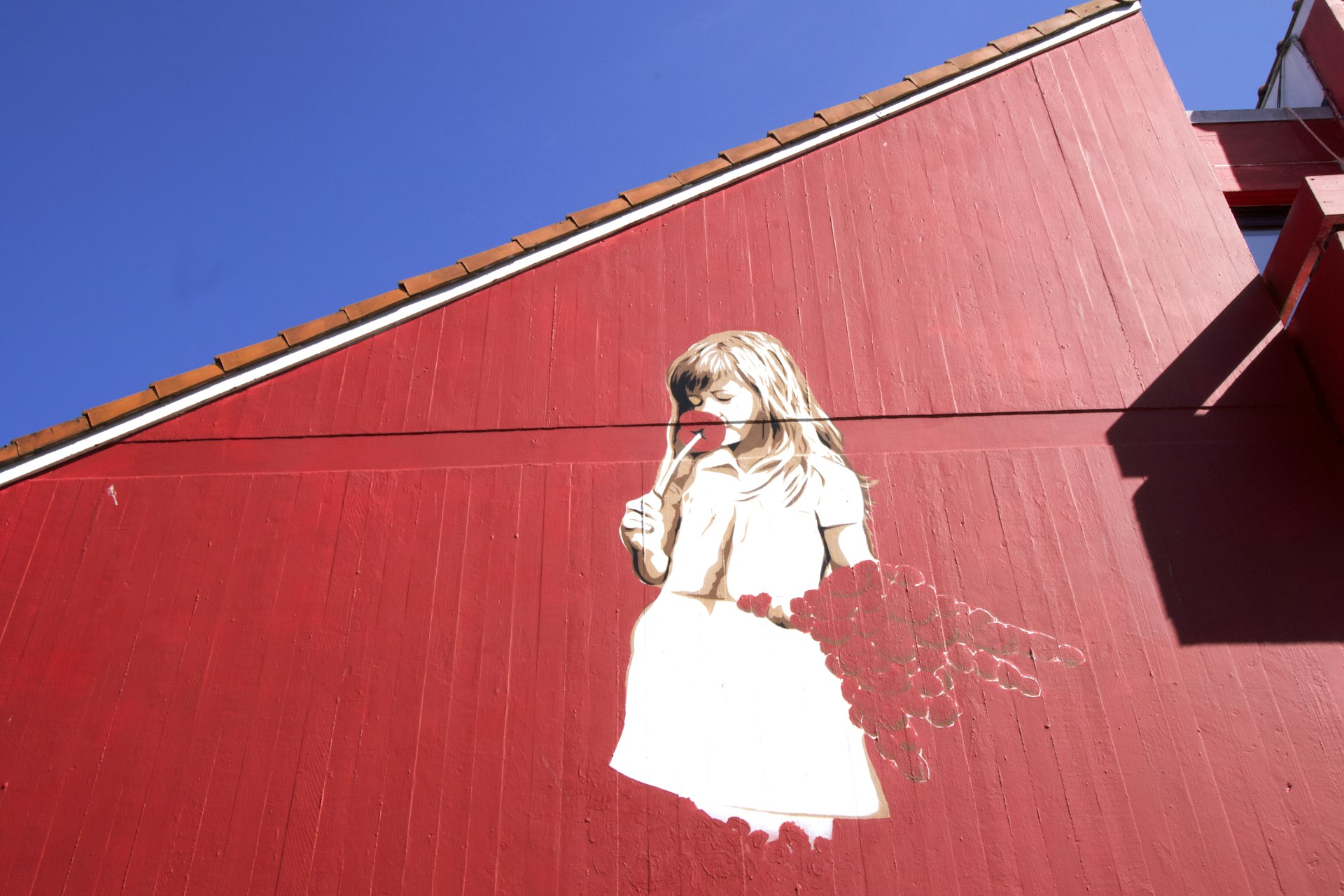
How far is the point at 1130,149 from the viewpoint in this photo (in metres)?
5.98

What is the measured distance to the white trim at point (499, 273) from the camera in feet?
16.2

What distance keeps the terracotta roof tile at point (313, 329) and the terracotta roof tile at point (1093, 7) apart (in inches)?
200

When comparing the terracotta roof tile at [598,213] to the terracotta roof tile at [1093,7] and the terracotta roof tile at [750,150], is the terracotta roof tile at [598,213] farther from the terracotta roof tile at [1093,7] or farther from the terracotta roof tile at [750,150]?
the terracotta roof tile at [1093,7]

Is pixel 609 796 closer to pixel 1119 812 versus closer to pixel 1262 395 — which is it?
pixel 1119 812

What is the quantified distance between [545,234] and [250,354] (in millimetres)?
1675

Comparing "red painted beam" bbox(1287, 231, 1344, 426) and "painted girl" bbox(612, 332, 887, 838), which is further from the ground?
"red painted beam" bbox(1287, 231, 1344, 426)

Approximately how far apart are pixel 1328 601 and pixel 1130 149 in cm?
295

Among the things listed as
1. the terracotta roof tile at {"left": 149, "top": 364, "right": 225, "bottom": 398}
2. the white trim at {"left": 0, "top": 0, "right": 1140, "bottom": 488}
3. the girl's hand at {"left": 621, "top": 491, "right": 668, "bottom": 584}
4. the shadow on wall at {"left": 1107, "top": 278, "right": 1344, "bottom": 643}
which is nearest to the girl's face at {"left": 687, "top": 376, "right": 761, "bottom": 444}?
the girl's hand at {"left": 621, "top": 491, "right": 668, "bottom": 584}

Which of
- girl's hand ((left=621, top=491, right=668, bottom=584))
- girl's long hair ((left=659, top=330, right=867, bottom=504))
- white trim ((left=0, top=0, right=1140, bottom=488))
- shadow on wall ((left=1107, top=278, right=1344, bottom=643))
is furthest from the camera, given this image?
white trim ((left=0, top=0, right=1140, bottom=488))

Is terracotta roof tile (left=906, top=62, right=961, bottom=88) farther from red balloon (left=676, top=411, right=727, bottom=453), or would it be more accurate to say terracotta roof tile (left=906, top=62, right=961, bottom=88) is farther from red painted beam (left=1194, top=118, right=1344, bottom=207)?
red balloon (left=676, top=411, right=727, bottom=453)

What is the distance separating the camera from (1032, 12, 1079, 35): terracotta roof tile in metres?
6.46

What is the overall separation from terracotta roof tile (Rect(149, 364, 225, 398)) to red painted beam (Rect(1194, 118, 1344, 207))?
6.03 m

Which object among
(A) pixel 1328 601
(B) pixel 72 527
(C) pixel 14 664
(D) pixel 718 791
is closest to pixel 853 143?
(A) pixel 1328 601

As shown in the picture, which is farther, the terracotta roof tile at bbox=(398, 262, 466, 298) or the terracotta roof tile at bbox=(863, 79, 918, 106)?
the terracotta roof tile at bbox=(863, 79, 918, 106)
